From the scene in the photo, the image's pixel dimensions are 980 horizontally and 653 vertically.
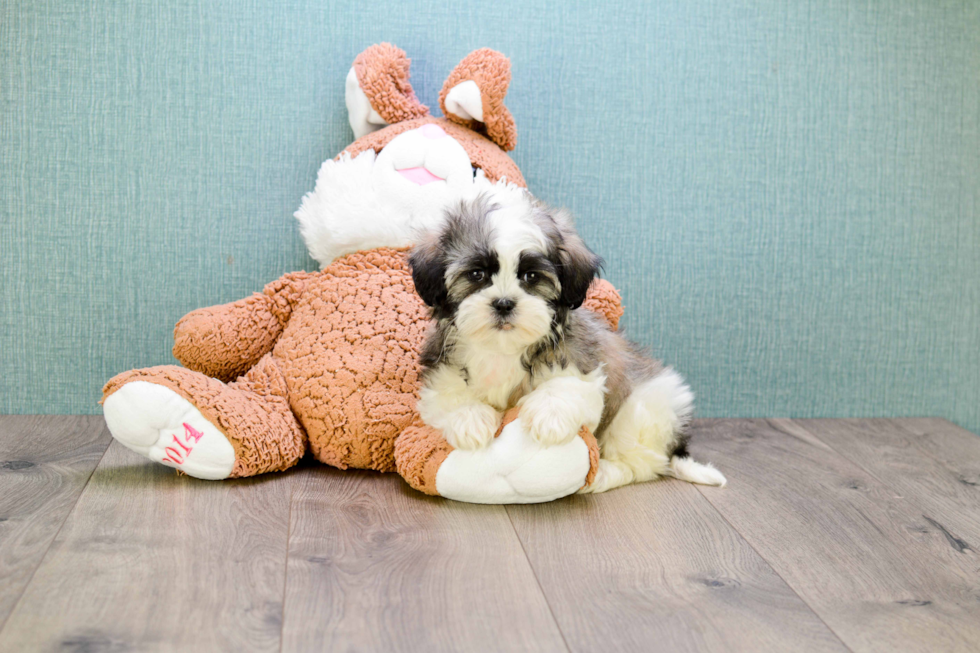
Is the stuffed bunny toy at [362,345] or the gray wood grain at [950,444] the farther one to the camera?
the gray wood grain at [950,444]

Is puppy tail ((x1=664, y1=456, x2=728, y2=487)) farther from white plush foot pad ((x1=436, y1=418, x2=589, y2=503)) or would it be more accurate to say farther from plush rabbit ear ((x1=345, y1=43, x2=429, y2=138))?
plush rabbit ear ((x1=345, y1=43, x2=429, y2=138))

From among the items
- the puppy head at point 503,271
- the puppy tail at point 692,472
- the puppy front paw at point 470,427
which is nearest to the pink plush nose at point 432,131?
the puppy head at point 503,271

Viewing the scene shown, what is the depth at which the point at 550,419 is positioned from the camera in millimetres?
1804

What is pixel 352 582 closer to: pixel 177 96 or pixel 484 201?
pixel 484 201

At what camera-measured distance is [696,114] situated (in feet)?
8.60

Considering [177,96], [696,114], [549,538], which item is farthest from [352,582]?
[696,114]

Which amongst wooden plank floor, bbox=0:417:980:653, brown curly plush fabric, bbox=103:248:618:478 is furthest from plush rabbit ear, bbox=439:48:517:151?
wooden plank floor, bbox=0:417:980:653

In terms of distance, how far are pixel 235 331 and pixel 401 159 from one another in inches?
24.3

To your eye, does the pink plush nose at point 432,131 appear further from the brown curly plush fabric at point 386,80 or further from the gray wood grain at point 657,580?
the gray wood grain at point 657,580

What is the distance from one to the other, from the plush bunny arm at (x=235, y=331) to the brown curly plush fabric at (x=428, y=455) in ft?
1.82

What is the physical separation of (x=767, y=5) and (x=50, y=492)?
2.37 m

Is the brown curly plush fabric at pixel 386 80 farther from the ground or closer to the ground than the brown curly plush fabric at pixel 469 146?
farther from the ground

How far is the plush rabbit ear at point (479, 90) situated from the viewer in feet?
7.34

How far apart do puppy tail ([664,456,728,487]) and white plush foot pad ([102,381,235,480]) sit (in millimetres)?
1082
